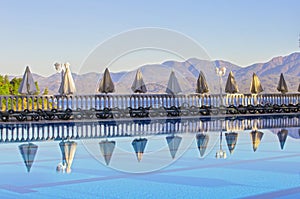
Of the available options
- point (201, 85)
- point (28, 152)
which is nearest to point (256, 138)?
point (28, 152)

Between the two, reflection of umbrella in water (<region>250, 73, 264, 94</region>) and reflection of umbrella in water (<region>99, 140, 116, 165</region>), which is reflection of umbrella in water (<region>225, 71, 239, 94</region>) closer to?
reflection of umbrella in water (<region>250, 73, 264, 94</region>)

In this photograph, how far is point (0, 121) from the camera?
16.5m

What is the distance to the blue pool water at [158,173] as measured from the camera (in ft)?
18.0

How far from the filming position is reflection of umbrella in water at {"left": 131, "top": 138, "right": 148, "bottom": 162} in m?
8.94

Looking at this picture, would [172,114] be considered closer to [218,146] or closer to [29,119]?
[29,119]

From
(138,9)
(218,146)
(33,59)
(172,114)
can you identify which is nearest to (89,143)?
(218,146)

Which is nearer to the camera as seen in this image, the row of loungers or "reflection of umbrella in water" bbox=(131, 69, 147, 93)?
the row of loungers

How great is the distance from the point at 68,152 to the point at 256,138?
4.40 m

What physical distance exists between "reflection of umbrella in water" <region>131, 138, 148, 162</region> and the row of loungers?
654cm

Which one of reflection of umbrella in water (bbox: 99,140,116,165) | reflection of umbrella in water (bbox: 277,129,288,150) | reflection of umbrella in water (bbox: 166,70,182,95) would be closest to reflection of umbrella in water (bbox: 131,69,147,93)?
reflection of umbrella in water (bbox: 166,70,182,95)

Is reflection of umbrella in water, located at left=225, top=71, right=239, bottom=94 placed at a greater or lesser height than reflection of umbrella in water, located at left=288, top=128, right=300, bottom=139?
greater

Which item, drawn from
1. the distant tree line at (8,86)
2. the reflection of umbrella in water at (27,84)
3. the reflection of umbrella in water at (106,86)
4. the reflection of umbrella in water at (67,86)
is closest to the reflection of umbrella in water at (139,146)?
the reflection of umbrella in water at (67,86)

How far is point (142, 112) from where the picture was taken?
1920 centimetres

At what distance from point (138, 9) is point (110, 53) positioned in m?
7.36
